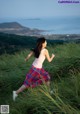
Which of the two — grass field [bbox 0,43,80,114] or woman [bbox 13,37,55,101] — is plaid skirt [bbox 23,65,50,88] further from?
grass field [bbox 0,43,80,114]

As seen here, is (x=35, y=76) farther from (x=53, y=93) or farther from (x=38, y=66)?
(x=53, y=93)

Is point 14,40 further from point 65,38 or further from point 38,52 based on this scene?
point 38,52

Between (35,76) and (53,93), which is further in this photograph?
(35,76)

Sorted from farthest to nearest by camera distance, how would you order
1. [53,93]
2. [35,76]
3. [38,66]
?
[35,76]
[38,66]
[53,93]

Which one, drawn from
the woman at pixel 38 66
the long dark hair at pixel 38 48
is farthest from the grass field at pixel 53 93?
the long dark hair at pixel 38 48

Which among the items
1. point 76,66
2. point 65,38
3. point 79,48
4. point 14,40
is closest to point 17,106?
point 76,66

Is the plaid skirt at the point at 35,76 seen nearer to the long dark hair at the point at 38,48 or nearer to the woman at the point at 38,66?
the woman at the point at 38,66

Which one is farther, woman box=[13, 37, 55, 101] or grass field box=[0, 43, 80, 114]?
woman box=[13, 37, 55, 101]

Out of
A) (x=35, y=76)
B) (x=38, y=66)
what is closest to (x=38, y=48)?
(x=38, y=66)

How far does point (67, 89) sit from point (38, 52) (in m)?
1.91

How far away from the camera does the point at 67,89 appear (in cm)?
606

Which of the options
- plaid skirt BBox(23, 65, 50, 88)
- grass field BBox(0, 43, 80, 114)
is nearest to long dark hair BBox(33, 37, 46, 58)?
plaid skirt BBox(23, 65, 50, 88)

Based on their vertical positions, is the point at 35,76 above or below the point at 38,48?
below

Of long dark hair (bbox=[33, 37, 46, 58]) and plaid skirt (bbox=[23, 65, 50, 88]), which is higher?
long dark hair (bbox=[33, 37, 46, 58])
